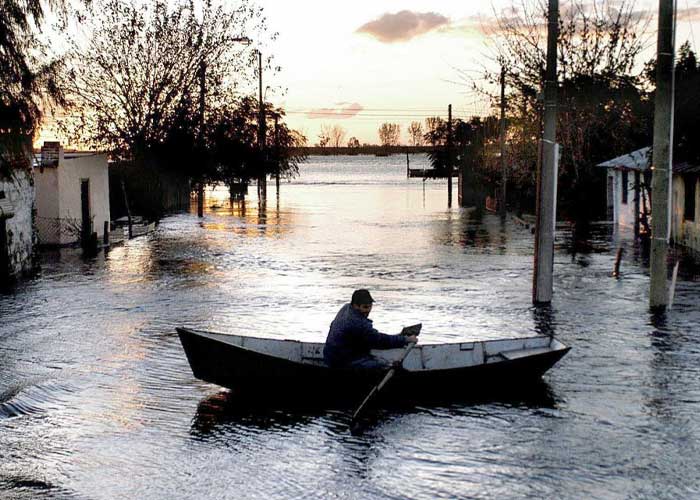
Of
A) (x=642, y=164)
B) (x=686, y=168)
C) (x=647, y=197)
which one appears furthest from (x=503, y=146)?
(x=686, y=168)

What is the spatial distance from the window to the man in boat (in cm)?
2213

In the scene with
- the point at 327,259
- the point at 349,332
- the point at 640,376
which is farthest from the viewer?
the point at 327,259

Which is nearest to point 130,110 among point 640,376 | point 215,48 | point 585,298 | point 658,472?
point 215,48

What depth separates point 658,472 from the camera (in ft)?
34.1

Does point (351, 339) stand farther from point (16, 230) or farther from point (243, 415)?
point (16, 230)

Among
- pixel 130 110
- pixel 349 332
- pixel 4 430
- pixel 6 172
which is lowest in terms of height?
pixel 4 430

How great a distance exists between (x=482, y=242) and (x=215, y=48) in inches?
1113

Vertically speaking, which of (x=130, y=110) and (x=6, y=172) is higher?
(x=130, y=110)

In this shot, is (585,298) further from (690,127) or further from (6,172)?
(6,172)

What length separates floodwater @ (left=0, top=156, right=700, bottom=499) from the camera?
33.8 ft

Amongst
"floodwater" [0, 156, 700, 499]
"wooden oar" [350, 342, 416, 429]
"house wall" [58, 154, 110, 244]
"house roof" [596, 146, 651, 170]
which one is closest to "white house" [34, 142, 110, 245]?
"house wall" [58, 154, 110, 244]

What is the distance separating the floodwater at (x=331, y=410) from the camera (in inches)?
405

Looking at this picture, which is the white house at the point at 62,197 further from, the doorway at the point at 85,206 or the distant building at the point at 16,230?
the distant building at the point at 16,230

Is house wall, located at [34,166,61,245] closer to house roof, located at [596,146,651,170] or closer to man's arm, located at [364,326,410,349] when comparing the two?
house roof, located at [596,146,651,170]
